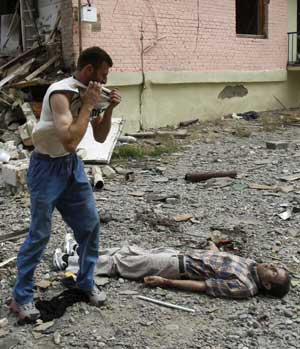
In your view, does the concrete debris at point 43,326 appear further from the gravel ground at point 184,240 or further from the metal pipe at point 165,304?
the metal pipe at point 165,304

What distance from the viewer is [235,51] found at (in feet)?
44.9

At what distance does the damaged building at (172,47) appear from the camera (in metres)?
10.5

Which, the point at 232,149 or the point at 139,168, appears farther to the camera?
the point at 232,149

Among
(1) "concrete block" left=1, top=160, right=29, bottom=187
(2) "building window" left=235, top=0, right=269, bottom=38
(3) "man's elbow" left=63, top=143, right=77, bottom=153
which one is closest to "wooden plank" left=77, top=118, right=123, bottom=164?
(1) "concrete block" left=1, top=160, right=29, bottom=187

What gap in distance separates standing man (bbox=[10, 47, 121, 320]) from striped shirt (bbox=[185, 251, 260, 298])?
2.50 feet

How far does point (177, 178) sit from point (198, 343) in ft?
15.1

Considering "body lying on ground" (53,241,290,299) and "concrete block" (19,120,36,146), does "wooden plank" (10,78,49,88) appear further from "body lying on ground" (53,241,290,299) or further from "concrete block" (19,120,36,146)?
"body lying on ground" (53,241,290,299)

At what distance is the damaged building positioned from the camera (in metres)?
10.5

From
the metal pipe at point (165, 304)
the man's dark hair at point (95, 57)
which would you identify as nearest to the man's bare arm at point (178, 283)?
the metal pipe at point (165, 304)

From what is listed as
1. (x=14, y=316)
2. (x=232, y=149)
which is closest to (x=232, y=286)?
(x=14, y=316)

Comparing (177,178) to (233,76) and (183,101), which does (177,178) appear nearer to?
(183,101)

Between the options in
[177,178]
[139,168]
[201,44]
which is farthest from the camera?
[201,44]

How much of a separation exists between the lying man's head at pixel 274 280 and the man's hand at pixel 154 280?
717mm

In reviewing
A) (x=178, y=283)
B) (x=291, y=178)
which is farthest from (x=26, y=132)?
(x=178, y=283)
